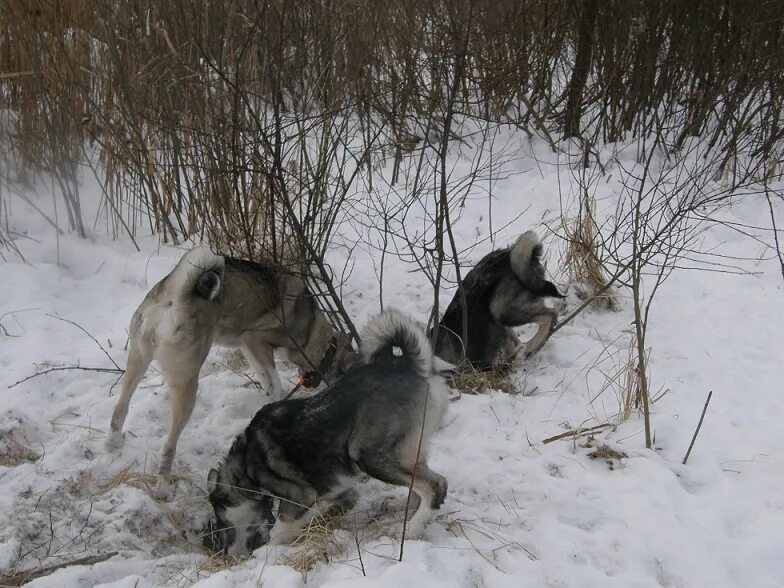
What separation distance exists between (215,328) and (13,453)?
1.36 m

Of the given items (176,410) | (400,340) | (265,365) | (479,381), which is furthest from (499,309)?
(176,410)

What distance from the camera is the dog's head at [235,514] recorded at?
146 inches

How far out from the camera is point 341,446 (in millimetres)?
3547

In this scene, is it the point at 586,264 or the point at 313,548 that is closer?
the point at 313,548

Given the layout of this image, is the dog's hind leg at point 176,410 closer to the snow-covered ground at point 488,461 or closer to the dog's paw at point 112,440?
the snow-covered ground at point 488,461

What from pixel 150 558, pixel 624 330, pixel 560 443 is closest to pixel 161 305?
pixel 150 558

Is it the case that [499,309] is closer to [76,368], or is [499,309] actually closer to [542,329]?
[542,329]

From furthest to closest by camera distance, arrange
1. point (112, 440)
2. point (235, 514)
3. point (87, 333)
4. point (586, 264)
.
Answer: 1. point (586, 264)
2. point (87, 333)
3. point (112, 440)
4. point (235, 514)

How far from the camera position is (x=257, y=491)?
3695 millimetres

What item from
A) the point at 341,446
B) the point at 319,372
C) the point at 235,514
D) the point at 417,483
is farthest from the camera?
the point at 319,372

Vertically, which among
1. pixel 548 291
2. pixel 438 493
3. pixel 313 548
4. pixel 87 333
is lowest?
pixel 313 548

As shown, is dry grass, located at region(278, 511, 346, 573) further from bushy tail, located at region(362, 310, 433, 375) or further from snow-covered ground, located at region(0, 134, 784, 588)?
bushy tail, located at region(362, 310, 433, 375)

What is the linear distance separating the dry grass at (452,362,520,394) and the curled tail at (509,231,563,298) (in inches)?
27.6

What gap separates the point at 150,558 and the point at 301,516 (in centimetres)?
77
